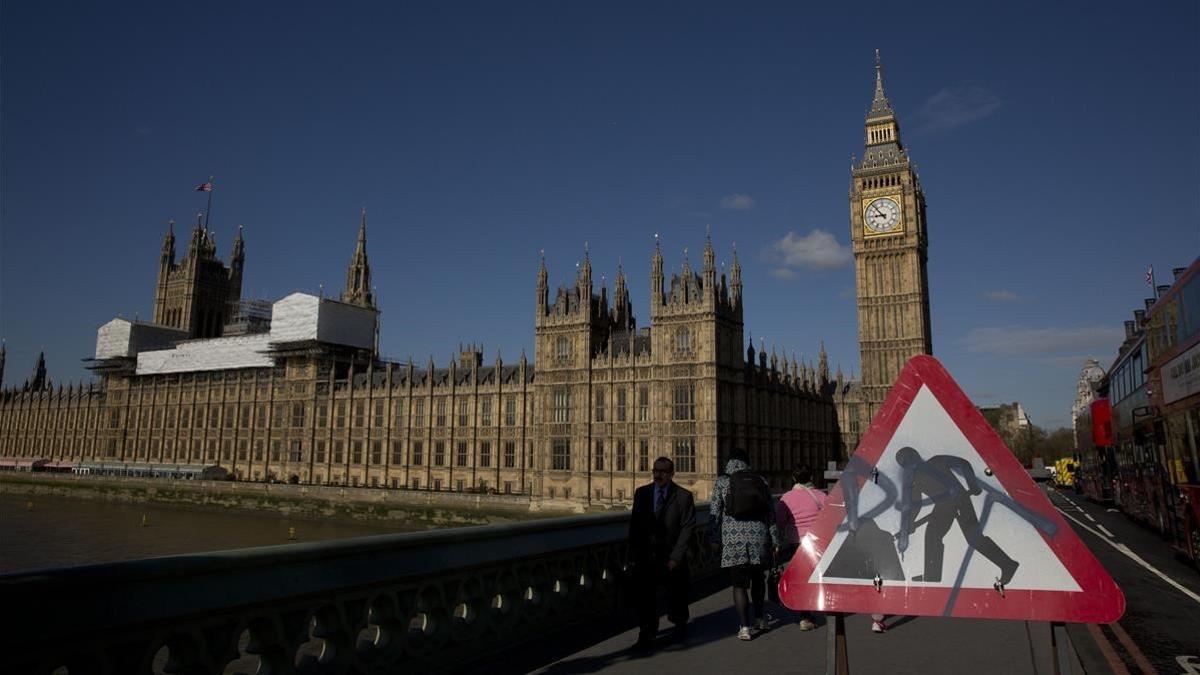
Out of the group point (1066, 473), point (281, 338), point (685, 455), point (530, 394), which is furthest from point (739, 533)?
point (281, 338)

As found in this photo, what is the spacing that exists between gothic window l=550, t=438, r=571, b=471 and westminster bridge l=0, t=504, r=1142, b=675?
44788 mm

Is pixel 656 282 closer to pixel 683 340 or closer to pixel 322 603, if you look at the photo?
pixel 683 340

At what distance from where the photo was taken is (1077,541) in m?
3.66

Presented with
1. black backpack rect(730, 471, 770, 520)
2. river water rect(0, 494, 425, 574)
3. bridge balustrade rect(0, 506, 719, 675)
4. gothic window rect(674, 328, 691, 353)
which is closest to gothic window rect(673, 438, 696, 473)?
gothic window rect(674, 328, 691, 353)

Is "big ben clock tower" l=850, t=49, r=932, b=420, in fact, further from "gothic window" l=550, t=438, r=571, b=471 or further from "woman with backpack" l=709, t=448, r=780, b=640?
"woman with backpack" l=709, t=448, r=780, b=640

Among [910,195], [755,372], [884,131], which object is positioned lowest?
[755,372]

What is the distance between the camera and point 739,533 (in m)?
8.36

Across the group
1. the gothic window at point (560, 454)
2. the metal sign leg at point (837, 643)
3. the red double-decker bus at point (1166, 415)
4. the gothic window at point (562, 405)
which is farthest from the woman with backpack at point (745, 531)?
the gothic window at point (562, 405)

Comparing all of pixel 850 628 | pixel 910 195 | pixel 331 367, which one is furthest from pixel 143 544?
pixel 910 195

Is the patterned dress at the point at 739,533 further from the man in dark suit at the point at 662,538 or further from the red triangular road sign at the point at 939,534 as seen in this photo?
the red triangular road sign at the point at 939,534

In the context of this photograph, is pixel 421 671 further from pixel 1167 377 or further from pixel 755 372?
pixel 755 372

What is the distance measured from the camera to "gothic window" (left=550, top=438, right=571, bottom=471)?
55.0 metres

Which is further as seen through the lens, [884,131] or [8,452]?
[8,452]

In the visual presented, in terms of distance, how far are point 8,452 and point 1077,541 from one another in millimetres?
148472
